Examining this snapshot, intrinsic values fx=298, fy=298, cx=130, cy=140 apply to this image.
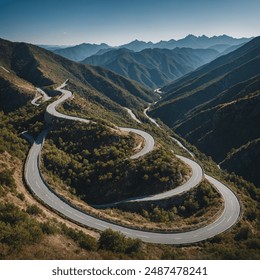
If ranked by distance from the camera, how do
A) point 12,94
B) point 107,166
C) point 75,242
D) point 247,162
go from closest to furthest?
point 75,242 → point 107,166 → point 247,162 → point 12,94

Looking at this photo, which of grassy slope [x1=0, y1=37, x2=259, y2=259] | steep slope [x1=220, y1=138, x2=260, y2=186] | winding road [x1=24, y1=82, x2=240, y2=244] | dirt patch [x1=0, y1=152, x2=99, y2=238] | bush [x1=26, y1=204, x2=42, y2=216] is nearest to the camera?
grassy slope [x1=0, y1=37, x2=259, y2=259]

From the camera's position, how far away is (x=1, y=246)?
111 feet

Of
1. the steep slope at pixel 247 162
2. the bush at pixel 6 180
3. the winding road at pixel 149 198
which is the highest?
the bush at pixel 6 180

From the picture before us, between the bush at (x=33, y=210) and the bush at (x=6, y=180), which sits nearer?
the bush at (x=33, y=210)

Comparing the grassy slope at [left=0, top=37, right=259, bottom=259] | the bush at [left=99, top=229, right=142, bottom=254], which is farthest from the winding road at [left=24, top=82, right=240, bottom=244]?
the bush at [left=99, top=229, right=142, bottom=254]

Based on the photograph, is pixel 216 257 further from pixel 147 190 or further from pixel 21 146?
pixel 21 146

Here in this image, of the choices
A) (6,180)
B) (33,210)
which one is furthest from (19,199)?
(6,180)

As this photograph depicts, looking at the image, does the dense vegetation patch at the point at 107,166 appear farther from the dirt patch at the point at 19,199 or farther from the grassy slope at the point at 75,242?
the grassy slope at the point at 75,242

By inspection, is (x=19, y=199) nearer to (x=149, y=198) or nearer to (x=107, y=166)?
(x=149, y=198)

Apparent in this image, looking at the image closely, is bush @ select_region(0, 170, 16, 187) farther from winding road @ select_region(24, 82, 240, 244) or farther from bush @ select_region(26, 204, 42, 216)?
bush @ select_region(26, 204, 42, 216)

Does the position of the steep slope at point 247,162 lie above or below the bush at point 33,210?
below

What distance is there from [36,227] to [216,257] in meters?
26.1

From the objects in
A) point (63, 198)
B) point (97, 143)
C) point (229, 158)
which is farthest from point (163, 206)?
point (229, 158)

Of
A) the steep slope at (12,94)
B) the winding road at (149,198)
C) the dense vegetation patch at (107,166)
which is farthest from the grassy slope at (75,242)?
the steep slope at (12,94)
